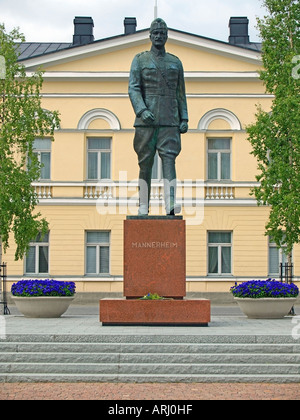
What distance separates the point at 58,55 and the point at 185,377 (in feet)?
68.1

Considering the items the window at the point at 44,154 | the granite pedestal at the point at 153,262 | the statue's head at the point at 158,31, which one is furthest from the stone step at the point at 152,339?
the window at the point at 44,154

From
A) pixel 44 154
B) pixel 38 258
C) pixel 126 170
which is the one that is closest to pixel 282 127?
pixel 126 170

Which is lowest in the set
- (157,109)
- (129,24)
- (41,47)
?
(157,109)

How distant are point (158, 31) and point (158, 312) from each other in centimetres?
495

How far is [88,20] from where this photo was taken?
33.8 meters

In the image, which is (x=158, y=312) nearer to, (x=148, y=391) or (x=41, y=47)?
(x=148, y=391)

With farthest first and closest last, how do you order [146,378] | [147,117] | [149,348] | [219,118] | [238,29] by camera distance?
[238,29] → [219,118] → [147,117] → [149,348] → [146,378]

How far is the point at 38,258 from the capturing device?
93.1ft

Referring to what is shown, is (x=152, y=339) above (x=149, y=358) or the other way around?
above

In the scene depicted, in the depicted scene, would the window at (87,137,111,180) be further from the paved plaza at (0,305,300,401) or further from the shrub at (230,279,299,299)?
the paved plaza at (0,305,300,401)

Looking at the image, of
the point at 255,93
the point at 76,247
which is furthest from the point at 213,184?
the point at 76,247

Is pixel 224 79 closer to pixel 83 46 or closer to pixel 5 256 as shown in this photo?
pixel 83 46

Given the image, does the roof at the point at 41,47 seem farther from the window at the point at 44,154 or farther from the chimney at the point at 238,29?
the chimney at the point at 238,29

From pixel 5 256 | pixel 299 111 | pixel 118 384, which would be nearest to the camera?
pixel 118 384
